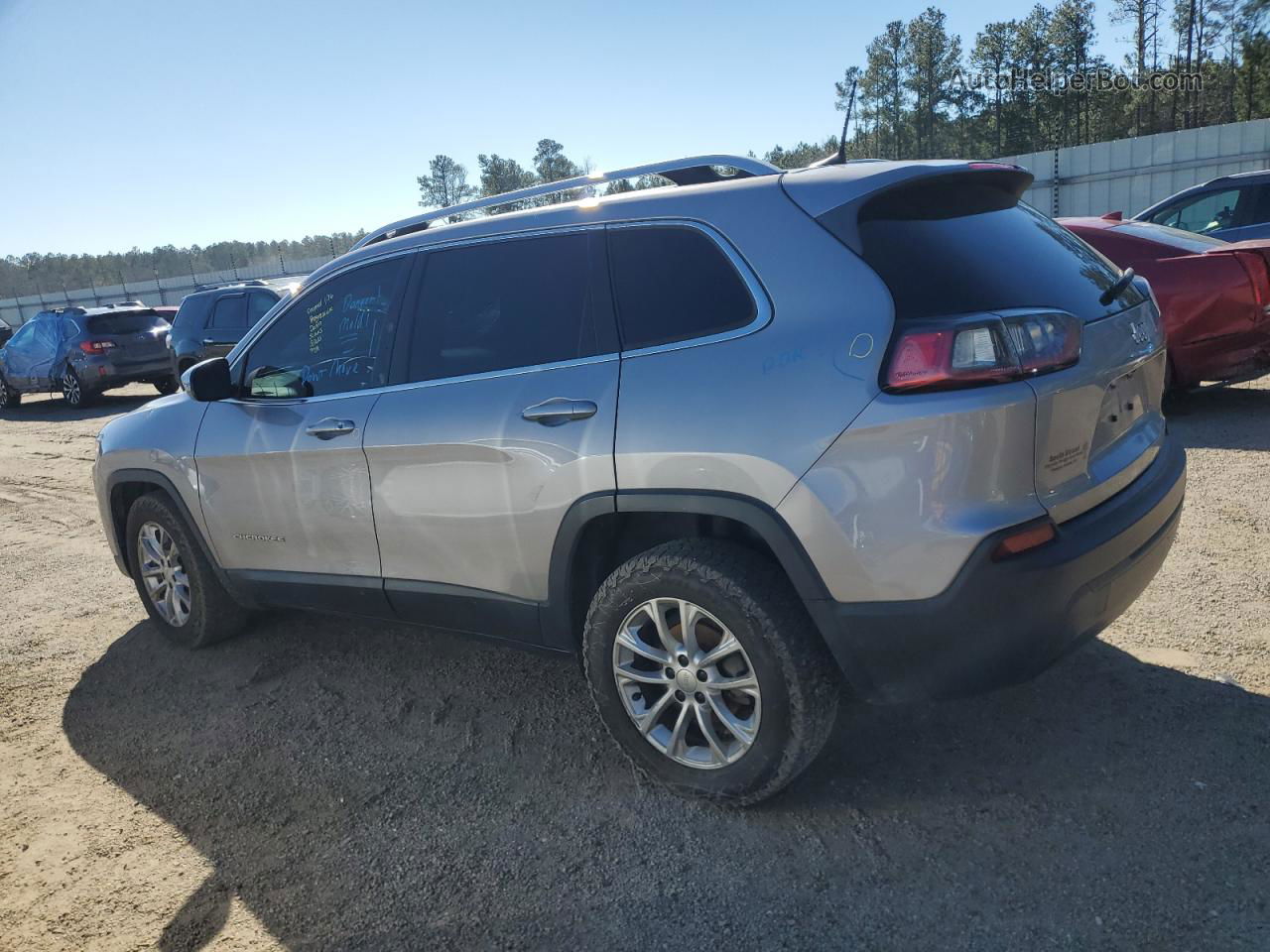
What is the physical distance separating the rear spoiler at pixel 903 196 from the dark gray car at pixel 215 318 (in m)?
12.6

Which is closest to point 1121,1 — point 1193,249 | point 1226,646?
point 1193,249

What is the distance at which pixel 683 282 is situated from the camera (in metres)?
2.85

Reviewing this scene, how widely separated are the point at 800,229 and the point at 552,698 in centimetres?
210

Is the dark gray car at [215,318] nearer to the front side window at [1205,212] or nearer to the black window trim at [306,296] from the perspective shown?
the black window trim at [306,296]

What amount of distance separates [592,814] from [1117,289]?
2.31m

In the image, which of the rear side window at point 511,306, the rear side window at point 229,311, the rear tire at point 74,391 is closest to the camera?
the rear side window at point 511,306

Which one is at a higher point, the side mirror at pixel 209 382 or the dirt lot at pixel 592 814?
the side mirror at pixel 209 382

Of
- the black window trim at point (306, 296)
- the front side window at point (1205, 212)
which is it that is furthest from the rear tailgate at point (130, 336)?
the front side window at point (1205, 212)

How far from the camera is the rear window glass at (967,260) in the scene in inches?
99.0

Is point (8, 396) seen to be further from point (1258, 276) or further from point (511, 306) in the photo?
point (1258, 276)

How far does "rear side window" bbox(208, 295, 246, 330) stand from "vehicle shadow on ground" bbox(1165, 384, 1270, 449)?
12177mm

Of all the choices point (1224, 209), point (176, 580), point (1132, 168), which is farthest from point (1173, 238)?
point (1132, 168)

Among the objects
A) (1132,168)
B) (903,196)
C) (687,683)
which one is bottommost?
(687,683)

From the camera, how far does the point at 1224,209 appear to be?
10094mm
